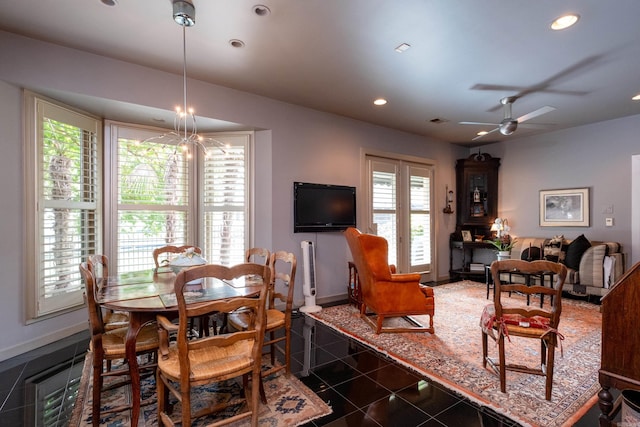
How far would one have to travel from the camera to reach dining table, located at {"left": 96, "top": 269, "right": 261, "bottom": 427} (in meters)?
1.88

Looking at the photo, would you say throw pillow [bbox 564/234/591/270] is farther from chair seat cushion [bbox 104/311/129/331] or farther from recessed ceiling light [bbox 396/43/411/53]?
chair seat cushion [bbox 104/311/129/331]

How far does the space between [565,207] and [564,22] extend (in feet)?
13.6

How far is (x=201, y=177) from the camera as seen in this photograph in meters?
4.31

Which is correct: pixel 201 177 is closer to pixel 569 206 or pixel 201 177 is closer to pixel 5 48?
pixel 5 48

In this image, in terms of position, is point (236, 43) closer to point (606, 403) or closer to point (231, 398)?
point (231, 398)

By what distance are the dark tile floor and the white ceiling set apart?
261 centimetres

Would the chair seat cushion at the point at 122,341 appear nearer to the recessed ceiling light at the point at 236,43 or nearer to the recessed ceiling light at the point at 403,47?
the recessed ceiling light at the point at 236,43

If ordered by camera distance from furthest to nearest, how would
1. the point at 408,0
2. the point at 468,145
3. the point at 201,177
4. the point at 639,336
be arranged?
1. the point at 468,145
2. the point at 201,177
3. the point at 408,0
4. the point at 639,336

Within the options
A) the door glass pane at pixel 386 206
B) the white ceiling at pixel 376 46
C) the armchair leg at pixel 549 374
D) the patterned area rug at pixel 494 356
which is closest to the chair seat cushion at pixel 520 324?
the armchair leg at pixel 549 374

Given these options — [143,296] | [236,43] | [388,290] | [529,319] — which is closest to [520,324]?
[529,319]

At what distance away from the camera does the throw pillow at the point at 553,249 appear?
16.4 feet

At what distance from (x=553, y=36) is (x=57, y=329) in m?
5.64

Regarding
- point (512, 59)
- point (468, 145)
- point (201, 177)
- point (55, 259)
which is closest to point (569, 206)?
point (468, 145)

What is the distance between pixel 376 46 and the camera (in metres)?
2.91
